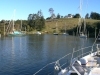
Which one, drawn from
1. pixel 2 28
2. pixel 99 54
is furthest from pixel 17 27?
pixel 99 54

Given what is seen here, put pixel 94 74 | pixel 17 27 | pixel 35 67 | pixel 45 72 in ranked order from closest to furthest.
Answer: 1. pixel 94 74
2. pixel 45 72
3. pixel 35 67
4. pixel 17 27

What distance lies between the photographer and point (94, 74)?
1543cm

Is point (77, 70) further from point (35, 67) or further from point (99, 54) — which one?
point (35, 67)

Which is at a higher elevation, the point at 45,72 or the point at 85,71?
the point at 85,71

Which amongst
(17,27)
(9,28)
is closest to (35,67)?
(9,28)

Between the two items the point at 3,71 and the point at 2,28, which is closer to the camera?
the point at 3,71

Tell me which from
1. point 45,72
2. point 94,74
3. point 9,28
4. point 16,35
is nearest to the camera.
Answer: point 94,74

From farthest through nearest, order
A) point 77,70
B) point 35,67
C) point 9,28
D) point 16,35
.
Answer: point 9,28 < point 16,35 < point 35,67 < point 77,70

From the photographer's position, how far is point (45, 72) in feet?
106

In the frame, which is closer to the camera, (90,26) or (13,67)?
(13,67)

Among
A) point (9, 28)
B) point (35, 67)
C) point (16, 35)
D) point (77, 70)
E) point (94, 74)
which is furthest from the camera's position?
point (9, 28)

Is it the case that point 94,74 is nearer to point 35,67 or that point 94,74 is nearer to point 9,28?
point 35,67

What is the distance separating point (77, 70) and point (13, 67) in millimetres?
21818

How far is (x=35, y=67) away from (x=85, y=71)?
2051 centimetres
